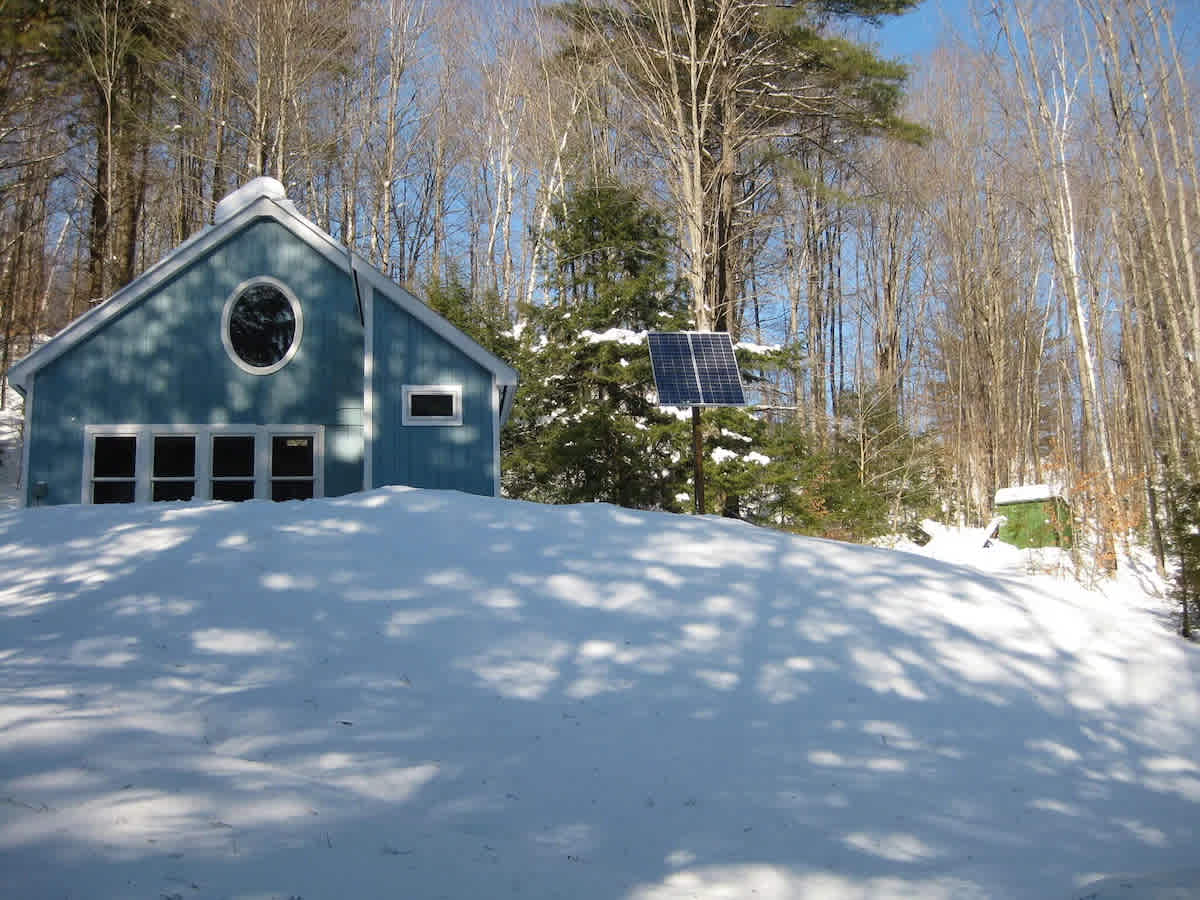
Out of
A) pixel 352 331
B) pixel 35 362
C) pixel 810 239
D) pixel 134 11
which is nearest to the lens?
pixel 35 362

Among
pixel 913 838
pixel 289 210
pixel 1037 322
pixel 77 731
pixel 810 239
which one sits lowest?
pixel 913 838

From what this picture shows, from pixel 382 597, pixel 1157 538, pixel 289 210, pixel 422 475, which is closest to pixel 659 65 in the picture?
pixel 289 210

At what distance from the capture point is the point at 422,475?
11211 mm

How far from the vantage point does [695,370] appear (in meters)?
11.3

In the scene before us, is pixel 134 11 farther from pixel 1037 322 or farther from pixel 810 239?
pixel 1037 322

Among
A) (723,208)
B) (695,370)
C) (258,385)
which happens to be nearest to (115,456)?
(258,385)

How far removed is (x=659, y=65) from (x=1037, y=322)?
1555 cm

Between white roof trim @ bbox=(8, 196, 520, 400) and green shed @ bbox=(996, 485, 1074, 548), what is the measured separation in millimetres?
11332

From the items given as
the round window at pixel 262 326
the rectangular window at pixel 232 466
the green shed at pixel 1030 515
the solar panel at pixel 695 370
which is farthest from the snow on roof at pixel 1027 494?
the rectangular window at pixel 232 466

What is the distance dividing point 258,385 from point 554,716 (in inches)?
330

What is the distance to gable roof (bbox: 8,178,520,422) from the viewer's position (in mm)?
10906

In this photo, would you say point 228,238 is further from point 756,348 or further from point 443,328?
point 756,348

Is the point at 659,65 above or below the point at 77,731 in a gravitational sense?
above

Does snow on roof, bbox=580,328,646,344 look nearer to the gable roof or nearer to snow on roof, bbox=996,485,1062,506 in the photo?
the gable roof
